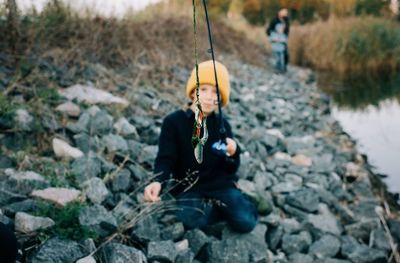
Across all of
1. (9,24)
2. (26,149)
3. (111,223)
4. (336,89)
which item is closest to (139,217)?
(111,223)

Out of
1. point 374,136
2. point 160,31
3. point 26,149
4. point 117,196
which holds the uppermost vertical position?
point 160,31

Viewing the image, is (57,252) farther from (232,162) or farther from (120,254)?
(232,162)

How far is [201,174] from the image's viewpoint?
2691 millimetres

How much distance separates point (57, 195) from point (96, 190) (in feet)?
0.84

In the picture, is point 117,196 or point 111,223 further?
point 117,196

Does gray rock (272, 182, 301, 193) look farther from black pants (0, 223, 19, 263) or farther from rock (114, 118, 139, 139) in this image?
black pants (0, 223, 19, 263)

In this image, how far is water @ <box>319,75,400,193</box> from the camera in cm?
568

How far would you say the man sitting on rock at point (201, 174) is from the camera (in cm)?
258

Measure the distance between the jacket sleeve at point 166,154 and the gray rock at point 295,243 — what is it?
0.85 m

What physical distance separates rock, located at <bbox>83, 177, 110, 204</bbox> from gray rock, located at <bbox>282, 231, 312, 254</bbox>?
114 centimetres

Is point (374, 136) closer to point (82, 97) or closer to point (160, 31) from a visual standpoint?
point (160, 31)

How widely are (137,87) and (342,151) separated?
267cm

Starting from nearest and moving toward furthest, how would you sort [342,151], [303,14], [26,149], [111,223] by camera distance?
[111,223]
[26,149]
[342,151]
[303,14]

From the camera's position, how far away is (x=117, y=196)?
2635mm
